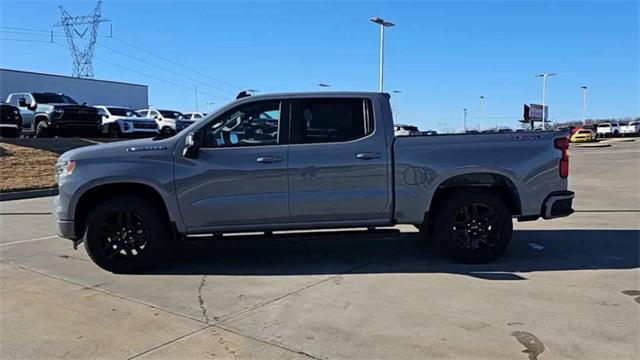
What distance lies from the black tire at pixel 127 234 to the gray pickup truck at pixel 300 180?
0.04ft

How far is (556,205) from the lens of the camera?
249 inches

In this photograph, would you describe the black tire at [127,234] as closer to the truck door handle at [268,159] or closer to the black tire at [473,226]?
the truck door handle at [268,159]

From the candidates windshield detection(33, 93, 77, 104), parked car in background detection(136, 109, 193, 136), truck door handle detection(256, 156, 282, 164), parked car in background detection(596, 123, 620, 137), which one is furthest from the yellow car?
truck door handle detection(256, 156, 282, 164)

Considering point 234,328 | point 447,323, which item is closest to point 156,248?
point 234,328

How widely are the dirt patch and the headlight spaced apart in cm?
994

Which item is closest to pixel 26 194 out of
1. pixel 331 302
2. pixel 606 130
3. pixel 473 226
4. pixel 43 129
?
pixel 43 129

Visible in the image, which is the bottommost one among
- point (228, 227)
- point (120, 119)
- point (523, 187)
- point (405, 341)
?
point (405, 341)

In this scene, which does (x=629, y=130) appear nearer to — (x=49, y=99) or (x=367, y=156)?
(x=49, y=99)

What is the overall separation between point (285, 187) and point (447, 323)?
2366 millimetres

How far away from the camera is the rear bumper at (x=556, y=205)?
249 inches

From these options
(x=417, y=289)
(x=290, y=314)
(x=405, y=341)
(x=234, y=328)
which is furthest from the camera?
(x=417, y=289)

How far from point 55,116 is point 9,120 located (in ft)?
5.65

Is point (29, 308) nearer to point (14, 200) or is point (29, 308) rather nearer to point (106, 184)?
point (106, 184)

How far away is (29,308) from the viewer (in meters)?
5.06
